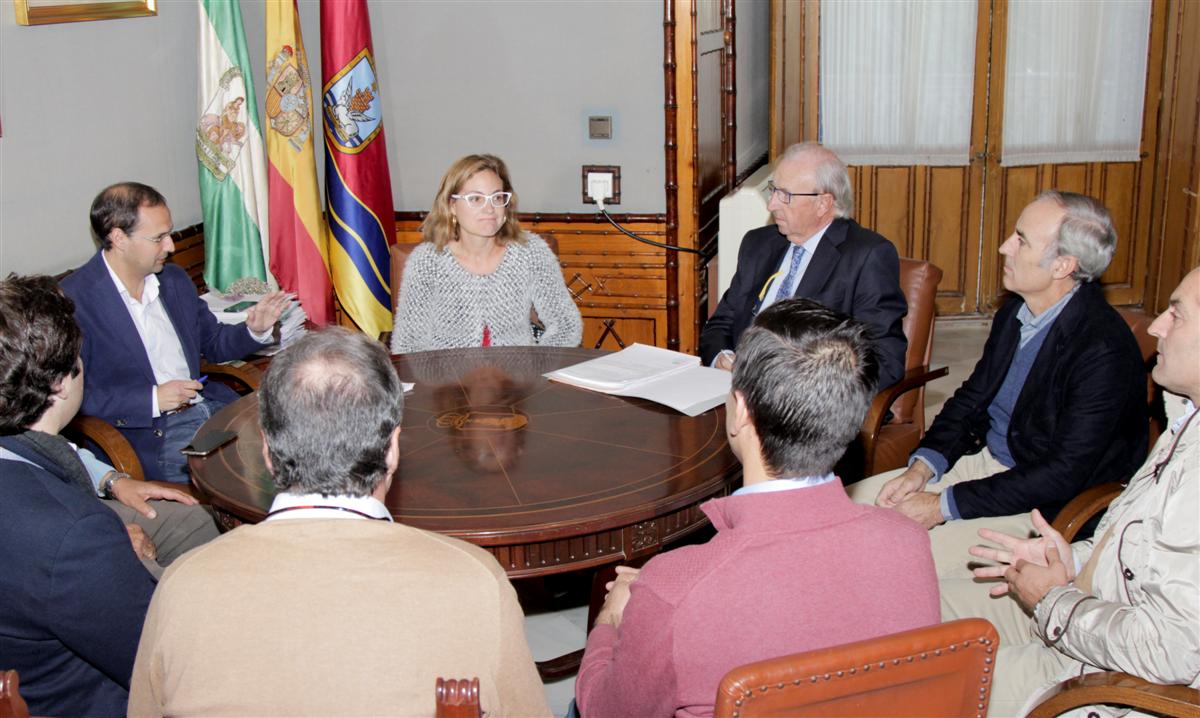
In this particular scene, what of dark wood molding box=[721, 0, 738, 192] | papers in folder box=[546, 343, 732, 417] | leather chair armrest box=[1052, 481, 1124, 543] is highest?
dark wood molding box=[721, 0, 738, 192]

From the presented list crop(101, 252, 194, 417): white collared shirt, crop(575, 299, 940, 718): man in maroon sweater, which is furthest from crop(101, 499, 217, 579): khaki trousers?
crop(575, 299, 940, 718): man in maroon sweater

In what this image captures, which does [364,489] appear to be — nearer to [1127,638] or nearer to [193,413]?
[1127,638]

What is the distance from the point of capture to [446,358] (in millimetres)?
3191

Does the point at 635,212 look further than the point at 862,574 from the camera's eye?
Yes

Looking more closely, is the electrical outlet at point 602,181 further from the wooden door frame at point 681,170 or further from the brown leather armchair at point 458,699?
the brown leather armchair at point 458,699

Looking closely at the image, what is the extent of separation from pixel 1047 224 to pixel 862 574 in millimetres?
1443

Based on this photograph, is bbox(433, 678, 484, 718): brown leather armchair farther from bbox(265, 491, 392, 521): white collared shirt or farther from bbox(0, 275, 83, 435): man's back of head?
bbox(0, 275, 83, 435): man's back of head

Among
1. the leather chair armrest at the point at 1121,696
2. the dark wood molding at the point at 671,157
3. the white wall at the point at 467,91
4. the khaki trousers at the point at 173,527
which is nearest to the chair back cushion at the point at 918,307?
Result: the dark wood molding at the point at 671,157

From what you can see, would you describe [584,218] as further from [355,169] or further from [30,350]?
[30,350]

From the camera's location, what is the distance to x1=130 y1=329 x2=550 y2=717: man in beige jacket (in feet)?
4.50

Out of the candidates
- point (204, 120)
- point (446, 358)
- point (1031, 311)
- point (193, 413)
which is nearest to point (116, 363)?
point (193, 413)

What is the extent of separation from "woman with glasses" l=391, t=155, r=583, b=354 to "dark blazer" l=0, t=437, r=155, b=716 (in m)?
1.64

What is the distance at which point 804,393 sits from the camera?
160 cm

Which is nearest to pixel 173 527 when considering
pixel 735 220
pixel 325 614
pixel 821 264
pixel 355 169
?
pixel 325 614
